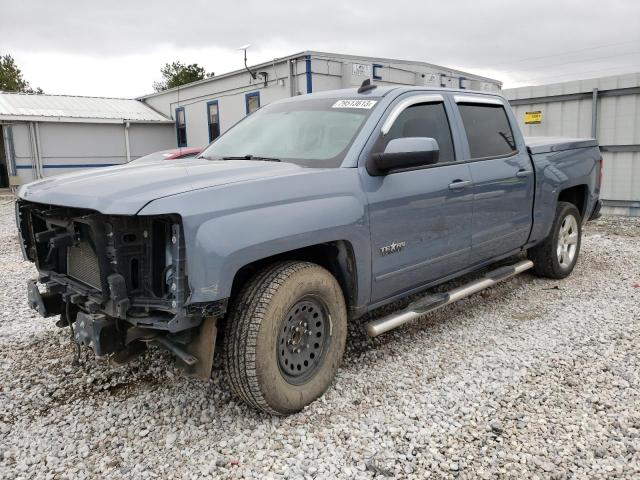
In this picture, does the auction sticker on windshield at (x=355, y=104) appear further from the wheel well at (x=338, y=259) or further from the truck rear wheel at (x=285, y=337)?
the truck rear wheel at (x=285, y=337)

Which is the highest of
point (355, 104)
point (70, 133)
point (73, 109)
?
point (73, 109)

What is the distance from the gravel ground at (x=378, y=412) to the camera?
2654 mm

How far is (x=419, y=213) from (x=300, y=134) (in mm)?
1027

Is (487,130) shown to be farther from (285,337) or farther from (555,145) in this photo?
(285,337)

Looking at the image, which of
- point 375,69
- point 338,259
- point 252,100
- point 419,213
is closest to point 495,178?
point 419,213

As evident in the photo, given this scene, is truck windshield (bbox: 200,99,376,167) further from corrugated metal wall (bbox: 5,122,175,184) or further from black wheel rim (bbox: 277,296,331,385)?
corrugated metal wall (bbox: 5,122,175,184)

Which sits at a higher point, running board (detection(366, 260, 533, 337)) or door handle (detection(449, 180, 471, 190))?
door handle (detection(449, 180, 471, 190))

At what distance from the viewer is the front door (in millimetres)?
3410

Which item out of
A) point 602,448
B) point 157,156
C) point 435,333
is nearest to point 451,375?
point 435,333

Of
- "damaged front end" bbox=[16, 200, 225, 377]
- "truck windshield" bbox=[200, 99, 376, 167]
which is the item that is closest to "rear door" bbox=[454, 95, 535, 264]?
"truck windshield" bbox=[200, 99, 376, 167]

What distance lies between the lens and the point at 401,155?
128 inches

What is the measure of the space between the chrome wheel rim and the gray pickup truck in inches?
58.4

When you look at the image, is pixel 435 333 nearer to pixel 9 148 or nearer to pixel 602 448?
pixel 602 448

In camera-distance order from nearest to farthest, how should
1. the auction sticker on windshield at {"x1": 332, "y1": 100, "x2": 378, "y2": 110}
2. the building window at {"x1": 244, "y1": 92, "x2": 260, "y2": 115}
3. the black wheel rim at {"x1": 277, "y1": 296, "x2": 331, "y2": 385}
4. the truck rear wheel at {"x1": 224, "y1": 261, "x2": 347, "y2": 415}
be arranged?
1. the truck rear wheel at {"x1": 224, "y1": 261, "x2": 347, "y2": 415}
2. the black wheel rim at {"x1": 277, "y1": 296, "x2": 331, "y2": 385}
3. the auction sticker on windshield at {"x1": 332, "y1": 100, "x2": 378, "y2": 110}
4. the building window at {"x1": 244, "y1": 92, "x2": 260, "y2": 115}
